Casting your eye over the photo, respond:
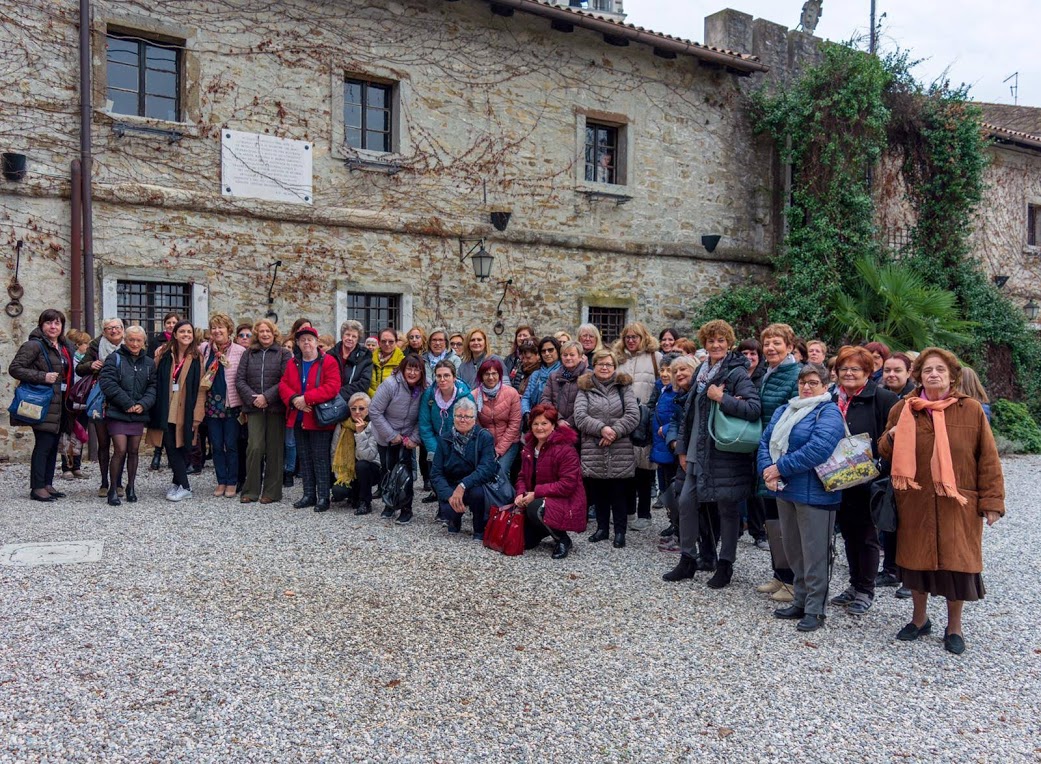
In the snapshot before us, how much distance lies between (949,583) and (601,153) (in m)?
11.5

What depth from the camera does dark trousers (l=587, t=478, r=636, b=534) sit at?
7336mm

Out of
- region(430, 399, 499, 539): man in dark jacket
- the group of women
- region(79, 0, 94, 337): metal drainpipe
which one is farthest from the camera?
region(79, 0, 94, 337): metal drainpipe

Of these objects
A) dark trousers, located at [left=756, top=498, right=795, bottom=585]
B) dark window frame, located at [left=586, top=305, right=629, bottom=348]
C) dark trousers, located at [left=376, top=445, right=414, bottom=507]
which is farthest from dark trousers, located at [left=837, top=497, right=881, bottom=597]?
dark window frame, located at [left=586, top=305, right=629, bottom=348]

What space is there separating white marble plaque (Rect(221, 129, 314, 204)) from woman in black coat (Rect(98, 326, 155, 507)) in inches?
163

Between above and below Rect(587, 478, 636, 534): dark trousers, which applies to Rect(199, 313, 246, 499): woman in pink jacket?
above

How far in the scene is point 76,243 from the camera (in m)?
11.0

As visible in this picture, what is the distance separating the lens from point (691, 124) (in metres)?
16.0

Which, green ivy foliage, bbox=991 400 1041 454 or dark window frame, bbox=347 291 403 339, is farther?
green ivy foliage, bbox=991 400 1041 454

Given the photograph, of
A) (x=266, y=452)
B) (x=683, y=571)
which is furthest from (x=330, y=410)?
(x=683, y=571)

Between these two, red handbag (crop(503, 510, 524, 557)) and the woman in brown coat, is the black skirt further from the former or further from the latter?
red handbag (crop(503, 510, 524, 557))

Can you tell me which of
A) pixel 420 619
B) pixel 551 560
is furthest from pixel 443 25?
pixel 420 619

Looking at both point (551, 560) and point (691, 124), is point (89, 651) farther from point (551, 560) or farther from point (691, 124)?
point (691, 124)

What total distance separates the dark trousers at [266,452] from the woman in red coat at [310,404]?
151 mm

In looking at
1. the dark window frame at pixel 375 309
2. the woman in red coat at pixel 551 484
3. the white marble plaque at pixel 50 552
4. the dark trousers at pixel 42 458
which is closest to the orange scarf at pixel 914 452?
the woman in red coat at pixel 551 484
